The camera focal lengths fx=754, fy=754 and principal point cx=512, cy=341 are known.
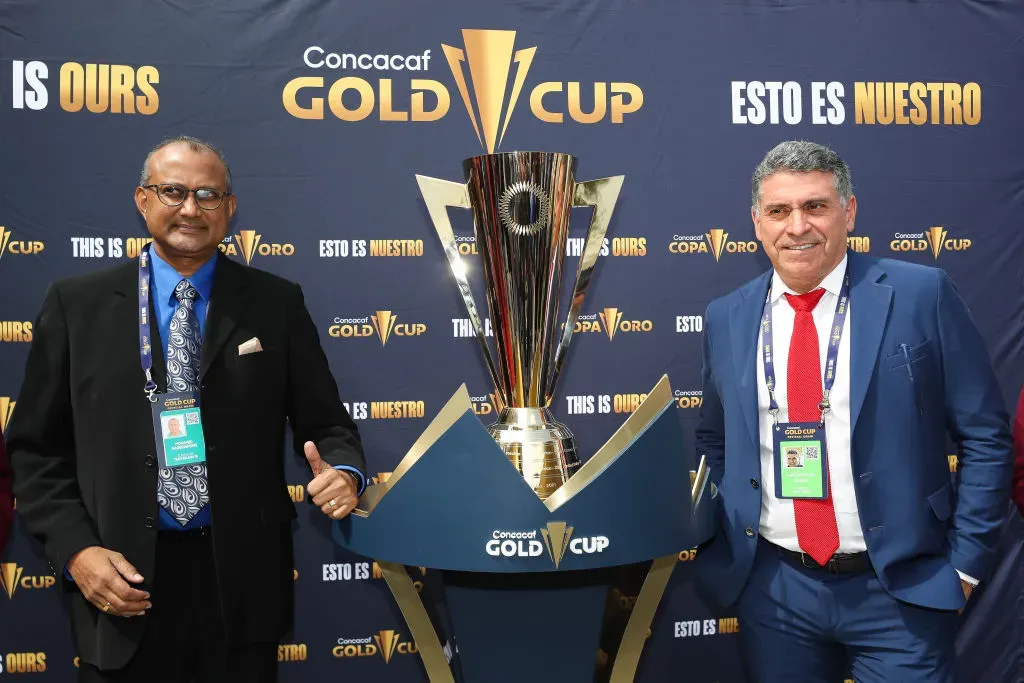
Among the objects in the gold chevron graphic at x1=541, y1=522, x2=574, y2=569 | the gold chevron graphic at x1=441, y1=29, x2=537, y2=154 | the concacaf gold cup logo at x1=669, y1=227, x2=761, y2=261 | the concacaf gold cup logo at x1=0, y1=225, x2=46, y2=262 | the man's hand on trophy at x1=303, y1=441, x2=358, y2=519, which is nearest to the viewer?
the gold chevron graphic at x1=541, y1=522, x2=574, y2=569

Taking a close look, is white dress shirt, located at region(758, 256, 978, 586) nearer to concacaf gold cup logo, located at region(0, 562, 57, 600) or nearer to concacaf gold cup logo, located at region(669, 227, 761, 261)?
concacaf gold cup logo, located at region(669, 227, 761, 261)

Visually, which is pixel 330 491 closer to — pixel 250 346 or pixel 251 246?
pixel 250 346

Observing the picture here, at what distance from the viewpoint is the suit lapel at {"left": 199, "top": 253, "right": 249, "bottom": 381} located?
1.43 m

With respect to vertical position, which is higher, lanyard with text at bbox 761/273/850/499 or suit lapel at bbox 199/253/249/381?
suit lapel at bbox 199/253/249/381

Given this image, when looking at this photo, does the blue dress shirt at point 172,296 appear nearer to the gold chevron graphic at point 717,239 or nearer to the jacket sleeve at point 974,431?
the jacket sleeve at point 974,431

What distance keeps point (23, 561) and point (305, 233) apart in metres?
1.24

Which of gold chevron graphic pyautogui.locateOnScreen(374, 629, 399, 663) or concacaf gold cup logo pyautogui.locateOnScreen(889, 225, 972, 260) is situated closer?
gold chevron graphic pyautogui.locateOnScreen(374, 629, 399, 663)

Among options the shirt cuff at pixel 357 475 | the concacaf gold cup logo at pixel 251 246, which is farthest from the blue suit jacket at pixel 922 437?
the concacaf gold cup logo at pixel 251 246

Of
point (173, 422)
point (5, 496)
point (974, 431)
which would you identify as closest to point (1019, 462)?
point (974, 431)

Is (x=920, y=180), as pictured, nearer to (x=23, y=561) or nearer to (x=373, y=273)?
(x=373, y=273)

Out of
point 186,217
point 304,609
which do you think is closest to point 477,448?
point 186,217

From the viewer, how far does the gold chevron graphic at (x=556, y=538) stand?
115cm

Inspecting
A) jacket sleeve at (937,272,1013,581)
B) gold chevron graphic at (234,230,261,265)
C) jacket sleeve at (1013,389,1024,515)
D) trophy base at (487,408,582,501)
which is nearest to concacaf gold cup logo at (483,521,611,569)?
trophy base at (487,408,582,501)

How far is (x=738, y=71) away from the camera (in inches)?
92.0
